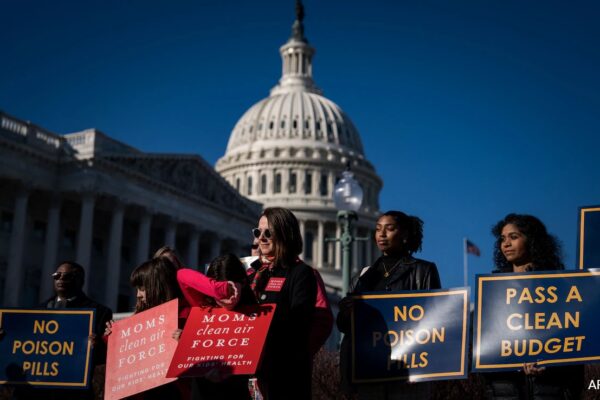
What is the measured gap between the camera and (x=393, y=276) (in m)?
8.00

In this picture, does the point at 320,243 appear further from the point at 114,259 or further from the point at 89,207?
the point at 89,207

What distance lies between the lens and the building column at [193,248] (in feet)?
193

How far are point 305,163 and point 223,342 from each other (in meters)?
105

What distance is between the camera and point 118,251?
5097 centimetres

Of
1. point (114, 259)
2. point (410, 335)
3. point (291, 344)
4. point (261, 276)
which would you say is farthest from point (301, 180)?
point (291, 344)

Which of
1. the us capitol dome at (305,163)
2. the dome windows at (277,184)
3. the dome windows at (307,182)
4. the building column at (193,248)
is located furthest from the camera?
the dome windows at (307,182)

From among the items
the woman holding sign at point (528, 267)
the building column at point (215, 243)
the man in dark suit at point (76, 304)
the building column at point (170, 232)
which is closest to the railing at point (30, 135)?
the building column at point (170, 232)

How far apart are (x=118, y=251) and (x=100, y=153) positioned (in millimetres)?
6032

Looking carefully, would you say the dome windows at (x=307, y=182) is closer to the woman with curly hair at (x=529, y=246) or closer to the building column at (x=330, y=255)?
the building column at (x=330, y=255)

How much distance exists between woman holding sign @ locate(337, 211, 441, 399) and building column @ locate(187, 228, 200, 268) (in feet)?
168

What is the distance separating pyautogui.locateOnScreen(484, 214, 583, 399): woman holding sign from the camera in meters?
7.27

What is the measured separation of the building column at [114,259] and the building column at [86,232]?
1.63 metres

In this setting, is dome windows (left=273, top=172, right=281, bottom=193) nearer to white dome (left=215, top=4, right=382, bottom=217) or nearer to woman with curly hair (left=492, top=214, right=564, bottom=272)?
white dome (left=215, top=4, right=382, bottom=217)

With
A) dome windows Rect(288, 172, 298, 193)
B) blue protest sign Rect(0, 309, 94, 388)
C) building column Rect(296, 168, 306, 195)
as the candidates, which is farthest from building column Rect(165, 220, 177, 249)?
dome windows Rect(288, 172, 298, 193)
